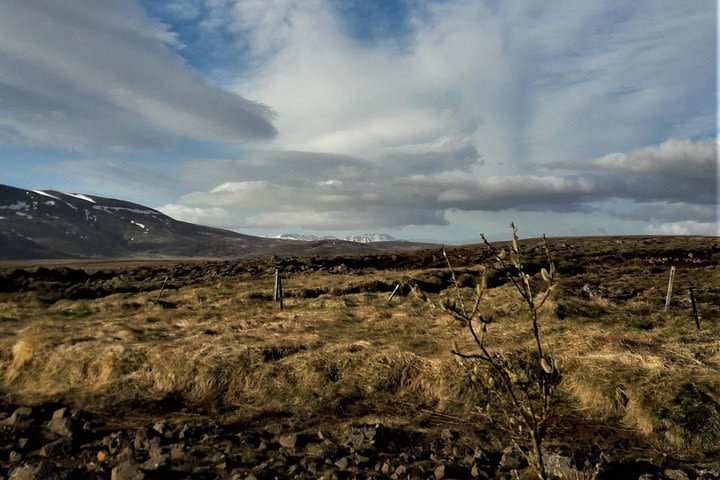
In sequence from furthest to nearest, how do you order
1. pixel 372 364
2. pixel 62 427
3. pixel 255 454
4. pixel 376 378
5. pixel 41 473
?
pixel 372 364
pixel 376 378
pixel 62 427
pixel 255 454
pixel 41 473

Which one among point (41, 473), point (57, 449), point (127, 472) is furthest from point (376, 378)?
point (41, 473)

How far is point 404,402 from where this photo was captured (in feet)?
33.9

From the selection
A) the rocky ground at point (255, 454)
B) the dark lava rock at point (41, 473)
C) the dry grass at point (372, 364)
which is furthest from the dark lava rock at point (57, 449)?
the dry grass at point (372, 364)

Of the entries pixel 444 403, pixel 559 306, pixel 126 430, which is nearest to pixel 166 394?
pixel 126 430

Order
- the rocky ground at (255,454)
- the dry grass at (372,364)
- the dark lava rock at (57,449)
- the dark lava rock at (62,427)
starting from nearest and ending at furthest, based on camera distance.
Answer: the rocky ground at (255,454)
the dark lava rock at (57,449)
the dark lava rock at (62,427)
the dry grass at (372,364)

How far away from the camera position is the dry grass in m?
9.27

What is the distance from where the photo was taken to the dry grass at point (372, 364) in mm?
9266

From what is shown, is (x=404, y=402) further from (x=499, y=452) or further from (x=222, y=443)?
(x=222, y=443)

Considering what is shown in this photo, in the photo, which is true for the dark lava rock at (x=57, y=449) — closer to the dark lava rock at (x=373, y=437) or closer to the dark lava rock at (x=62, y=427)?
the dark lava rock at (x=62, y=427)

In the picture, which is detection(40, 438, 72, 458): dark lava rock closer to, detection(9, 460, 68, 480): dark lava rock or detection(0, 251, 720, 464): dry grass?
Result: detection(9, 460, 68, 480): dark lava rock

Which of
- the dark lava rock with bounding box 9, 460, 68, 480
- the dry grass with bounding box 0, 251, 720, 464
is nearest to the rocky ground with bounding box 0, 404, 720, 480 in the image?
the dark lava rock with bounding box 9, 460, 68, 480

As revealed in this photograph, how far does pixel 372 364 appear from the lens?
11.7 m

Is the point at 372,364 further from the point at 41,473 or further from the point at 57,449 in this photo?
the point at 41,473

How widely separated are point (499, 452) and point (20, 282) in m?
40.9
